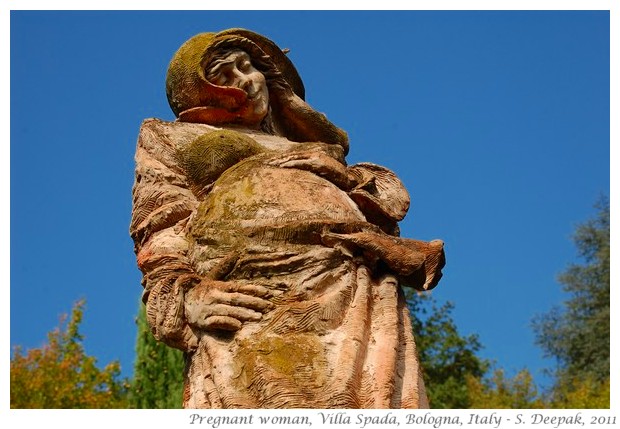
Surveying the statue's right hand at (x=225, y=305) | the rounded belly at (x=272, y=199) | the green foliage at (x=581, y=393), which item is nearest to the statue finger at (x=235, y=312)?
the statue's right hand at (x=225, y=305)

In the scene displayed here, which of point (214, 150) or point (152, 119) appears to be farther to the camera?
point (152, 119)

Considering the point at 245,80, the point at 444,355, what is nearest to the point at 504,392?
the point at 444,355

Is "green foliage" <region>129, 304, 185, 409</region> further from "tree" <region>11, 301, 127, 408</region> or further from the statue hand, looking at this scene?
the statue hand

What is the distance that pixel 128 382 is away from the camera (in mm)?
22719

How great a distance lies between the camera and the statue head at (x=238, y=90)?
842 centimetres

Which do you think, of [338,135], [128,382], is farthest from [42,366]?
[338,135]

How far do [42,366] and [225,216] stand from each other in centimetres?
1618

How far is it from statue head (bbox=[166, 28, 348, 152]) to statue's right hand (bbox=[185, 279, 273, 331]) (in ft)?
6.29

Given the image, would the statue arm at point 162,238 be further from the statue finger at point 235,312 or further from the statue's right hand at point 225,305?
the statue finger at point 235,312

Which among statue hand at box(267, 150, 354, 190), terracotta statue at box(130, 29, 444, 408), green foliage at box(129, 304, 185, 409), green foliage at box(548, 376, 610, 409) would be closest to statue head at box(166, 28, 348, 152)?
terracotta statue at box(130, 29, 444, 408)

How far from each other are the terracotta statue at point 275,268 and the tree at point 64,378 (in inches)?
533

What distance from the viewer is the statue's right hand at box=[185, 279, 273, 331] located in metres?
6.61

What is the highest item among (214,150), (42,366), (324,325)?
(42,366)

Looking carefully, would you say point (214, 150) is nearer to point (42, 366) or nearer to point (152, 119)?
point (152, 119)
